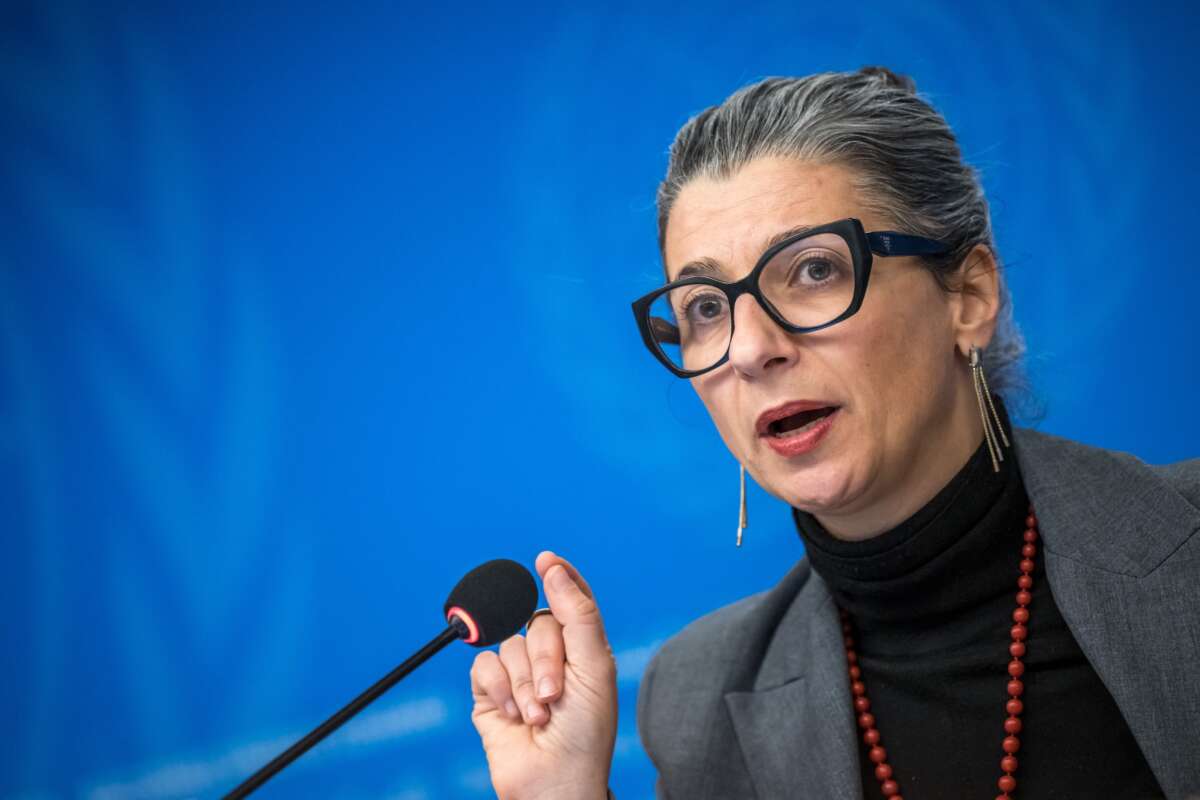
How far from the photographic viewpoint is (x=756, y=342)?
1.63 meters

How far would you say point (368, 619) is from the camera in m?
2.36

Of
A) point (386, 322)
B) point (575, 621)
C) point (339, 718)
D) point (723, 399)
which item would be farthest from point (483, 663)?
point (386, 322)

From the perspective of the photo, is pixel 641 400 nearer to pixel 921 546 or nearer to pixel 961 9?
pixel 921 546

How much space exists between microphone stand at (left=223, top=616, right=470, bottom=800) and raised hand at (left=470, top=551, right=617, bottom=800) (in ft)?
0.62

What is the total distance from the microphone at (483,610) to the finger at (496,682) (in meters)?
0.17

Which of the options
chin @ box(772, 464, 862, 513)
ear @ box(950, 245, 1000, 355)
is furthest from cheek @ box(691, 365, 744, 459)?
ear @ box(950, 245, 1000, 355)

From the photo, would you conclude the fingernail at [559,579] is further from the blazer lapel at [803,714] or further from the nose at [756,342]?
the blazer lapel at [803,714]

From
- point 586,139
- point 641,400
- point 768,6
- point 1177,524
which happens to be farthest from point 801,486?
point 768,6

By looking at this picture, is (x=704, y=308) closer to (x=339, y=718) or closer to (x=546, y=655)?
(x=546, y=655)

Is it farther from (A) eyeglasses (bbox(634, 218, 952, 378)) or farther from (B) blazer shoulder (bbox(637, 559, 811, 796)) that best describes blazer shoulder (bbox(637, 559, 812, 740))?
(A) eyeglasses (bbox(634, 218, 952, 378))

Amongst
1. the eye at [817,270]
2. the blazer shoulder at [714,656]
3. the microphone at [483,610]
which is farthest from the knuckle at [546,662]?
the eye at [817,270]

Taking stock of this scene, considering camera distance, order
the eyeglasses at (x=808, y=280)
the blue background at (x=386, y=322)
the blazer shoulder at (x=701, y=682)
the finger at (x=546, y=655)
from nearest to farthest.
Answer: the finger at (x=546, y=655) → the eyeglasses at (x=808, y=280) → the blazer shoulder at (x=701, y=682) → the blue background at (x=386, y=322)

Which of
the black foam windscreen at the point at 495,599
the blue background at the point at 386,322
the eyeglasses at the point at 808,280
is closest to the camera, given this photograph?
the black foam windscreen at the point at 495,599

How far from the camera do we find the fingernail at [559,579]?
59.2 inches
